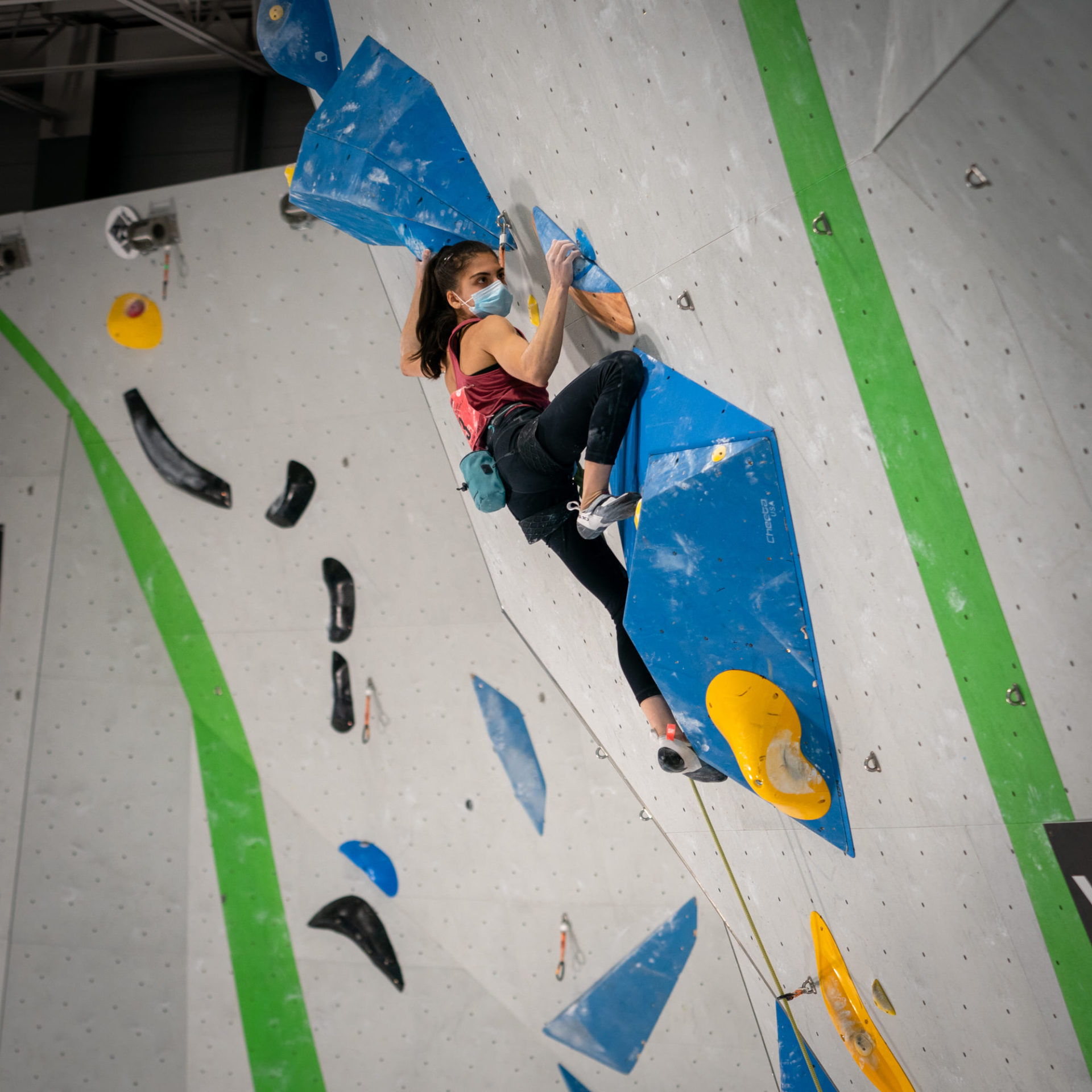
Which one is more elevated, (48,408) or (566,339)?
(566,339)

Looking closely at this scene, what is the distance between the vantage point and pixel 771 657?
59.3 inches

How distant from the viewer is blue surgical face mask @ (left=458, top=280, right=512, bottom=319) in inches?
69.8

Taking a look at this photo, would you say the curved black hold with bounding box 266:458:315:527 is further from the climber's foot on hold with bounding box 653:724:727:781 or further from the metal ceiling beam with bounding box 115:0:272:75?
the climber's foot on hold with bounding box 653:724:727:781

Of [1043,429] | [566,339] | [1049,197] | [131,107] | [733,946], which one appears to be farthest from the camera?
[131,107]

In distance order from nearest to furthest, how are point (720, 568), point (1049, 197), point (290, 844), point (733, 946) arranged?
point (1049, 197) < point (720, 568) < point (733, 946) < point (290, 844)

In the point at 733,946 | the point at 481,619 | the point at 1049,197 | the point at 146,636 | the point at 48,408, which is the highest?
the point at 1049,197

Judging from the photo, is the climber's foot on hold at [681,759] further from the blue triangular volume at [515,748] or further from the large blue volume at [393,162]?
the blue triangular volume at [515,748]

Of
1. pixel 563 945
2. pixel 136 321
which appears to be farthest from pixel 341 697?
pixel 136 321

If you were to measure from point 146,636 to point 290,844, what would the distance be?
3.62 ft

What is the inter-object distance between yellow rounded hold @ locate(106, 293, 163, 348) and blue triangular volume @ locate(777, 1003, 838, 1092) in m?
3.53

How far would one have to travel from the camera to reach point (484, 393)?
1.92m

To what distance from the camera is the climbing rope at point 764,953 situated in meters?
2.22

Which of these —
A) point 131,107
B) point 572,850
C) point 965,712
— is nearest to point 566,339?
point 965,712

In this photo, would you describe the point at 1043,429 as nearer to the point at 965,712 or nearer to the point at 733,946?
the point at 965,712
